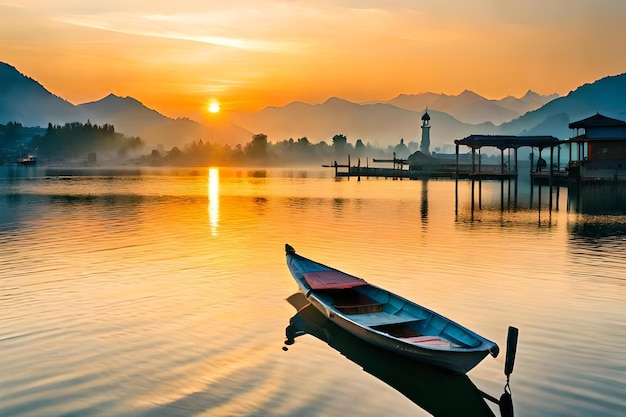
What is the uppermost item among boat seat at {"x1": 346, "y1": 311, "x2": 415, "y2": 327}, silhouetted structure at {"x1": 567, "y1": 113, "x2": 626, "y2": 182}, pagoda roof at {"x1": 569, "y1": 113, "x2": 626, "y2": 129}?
pagoda roof at {"x1": 569, "y1": 113, "x2": 626, "y2": 129}

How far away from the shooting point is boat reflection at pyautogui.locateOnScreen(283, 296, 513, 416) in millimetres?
12219

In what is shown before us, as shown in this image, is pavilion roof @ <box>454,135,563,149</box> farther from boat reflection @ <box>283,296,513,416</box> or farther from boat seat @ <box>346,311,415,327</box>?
boat reflection @ <box>283,296,513,416</box>

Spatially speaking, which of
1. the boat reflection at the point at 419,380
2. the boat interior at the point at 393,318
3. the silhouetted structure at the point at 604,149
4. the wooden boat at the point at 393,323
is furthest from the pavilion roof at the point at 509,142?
the boat reflection at the point at 419,380

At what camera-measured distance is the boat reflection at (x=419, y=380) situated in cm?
1222

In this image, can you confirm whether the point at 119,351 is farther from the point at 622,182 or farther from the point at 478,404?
the point at 622,182

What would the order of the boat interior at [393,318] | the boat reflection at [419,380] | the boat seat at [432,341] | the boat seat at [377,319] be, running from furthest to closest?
the boat seat at [377,319] → the boat interior at [393,318] → the boat seat at [432,341] → the boat reflection at [419,380]

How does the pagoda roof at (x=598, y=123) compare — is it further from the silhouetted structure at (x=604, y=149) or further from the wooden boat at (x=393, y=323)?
the wooden boat at (x=393, y=323)

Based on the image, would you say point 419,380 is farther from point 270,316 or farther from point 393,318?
point 270,316

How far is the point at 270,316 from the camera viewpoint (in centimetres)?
1842

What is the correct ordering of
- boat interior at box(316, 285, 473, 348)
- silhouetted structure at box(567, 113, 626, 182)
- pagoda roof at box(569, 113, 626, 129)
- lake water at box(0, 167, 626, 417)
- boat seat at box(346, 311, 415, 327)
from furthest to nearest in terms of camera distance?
pagoda roof at box(569, 113, 626, 129), silhouetted structure at box(567, 113, 626, 182), boat seat at box(346, 311, 415, 327), boat interior at box(316, 285, 473, 348), lake water at box(0, 167, 626, 417)

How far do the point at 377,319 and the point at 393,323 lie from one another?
2.89 ft

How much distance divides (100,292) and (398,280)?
11.1m

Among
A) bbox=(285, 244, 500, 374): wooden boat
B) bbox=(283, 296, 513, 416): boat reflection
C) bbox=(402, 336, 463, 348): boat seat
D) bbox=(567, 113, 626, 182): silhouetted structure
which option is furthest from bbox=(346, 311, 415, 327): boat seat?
bbox=(567, 113, 626, 182): silhouetted structure

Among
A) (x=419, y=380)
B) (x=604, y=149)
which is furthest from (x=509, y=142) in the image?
(x=419, y=380)
